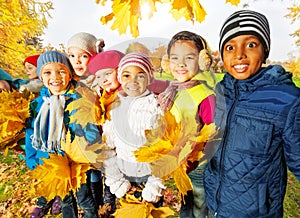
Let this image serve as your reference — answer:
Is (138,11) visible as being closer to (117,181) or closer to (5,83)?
(117,181)

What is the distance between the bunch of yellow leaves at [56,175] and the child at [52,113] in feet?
0.07

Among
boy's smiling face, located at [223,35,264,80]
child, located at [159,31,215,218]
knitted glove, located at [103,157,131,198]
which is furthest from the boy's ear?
knitted glove, located at [103,157,131,198]

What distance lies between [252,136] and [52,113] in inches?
43.9

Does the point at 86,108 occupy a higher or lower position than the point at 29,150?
higher

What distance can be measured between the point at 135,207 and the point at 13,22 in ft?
6.36

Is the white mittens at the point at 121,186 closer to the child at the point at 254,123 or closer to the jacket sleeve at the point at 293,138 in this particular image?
the child at the point at 254,123

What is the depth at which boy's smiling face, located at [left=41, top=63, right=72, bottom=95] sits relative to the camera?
5.10 feet

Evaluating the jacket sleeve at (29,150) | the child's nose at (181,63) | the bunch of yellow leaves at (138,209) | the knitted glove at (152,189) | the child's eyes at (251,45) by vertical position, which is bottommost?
the bunch of yellow leaves at (138,209)

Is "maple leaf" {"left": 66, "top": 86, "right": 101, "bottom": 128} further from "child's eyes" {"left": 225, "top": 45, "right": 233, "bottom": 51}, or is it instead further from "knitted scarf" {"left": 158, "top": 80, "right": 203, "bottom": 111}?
"child's eyes" {"left": 225, "top": 45, "right": 233, "bottom": 51}

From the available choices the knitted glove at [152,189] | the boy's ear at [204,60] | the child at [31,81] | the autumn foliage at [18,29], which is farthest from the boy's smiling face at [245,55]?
the autumn foliage at [18,29]

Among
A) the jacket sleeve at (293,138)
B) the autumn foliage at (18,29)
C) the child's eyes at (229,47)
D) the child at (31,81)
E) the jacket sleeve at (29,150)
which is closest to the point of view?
the jacket sleeve at (293,138)

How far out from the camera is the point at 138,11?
121 centimetres

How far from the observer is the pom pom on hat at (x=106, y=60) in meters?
1.37

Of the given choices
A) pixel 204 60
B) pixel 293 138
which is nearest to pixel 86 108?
pixel 204 60
